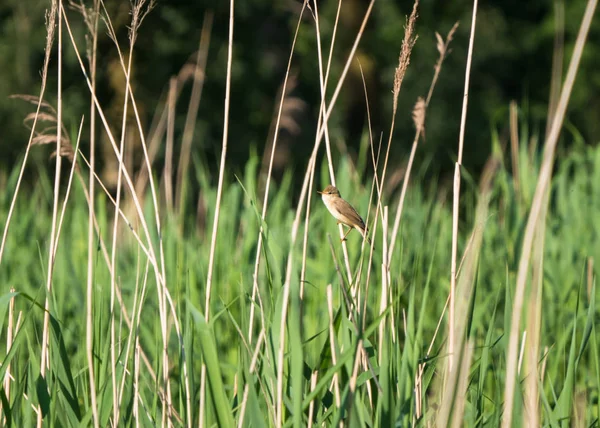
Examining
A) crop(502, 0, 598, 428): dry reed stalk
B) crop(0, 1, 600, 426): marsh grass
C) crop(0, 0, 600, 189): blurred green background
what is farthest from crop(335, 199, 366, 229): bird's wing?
crop(0, 0, 600, 189): blurred green background

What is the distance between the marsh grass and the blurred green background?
267 inches

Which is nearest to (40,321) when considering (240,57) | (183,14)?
(183,14)

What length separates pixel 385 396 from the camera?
1.73 metres

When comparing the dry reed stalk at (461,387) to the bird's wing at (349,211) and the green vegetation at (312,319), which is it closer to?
the green vegetation at (312,319)

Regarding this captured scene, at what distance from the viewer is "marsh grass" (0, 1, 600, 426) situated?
1769mm

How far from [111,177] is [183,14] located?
3.42 m

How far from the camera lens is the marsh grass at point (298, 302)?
1769mm

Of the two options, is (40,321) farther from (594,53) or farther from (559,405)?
(594,53)

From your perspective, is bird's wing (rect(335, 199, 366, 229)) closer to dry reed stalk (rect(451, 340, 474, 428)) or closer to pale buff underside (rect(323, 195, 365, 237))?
pale buff underside (rect(323, 195, 365, 237))

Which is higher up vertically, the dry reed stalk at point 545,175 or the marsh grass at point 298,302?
the dry reed stalk at point 545,175

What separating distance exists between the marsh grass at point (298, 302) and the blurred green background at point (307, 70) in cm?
678

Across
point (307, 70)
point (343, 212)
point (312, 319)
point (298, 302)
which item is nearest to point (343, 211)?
point (343, 212)

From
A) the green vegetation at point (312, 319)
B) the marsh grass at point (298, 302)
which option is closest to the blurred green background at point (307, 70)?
the green vegetation at point (312, 319)

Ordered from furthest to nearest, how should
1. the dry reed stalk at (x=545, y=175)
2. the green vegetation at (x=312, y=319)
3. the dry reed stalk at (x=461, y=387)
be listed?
the green vegetation at (x=312, y=319)
the dry reed stalk at (x=461, y=387)
the dry reed stalk at (x=545, y=175)
